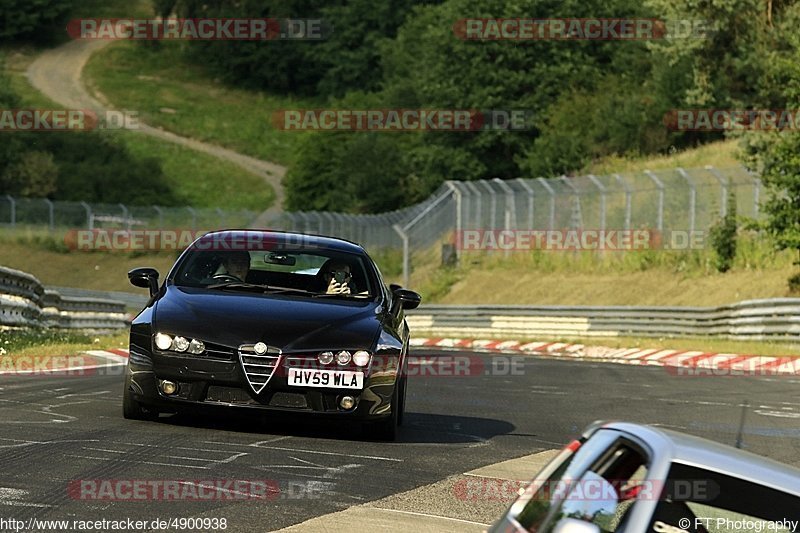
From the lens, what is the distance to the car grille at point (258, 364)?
34.1ft

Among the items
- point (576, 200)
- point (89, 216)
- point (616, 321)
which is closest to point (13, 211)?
point (89, 216)

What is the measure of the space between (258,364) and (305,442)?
61cm

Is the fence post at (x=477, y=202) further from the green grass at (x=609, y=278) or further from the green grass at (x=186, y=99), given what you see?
the green grass at (x=186, y=99)

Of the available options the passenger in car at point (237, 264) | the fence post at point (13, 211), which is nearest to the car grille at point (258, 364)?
the passenger in car at point (237, 264)

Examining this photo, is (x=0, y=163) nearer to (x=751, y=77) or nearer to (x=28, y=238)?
(x=28, y=238)

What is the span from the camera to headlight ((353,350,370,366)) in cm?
1059

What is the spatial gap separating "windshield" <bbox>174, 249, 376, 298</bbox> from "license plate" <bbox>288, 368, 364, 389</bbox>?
4.35 ft

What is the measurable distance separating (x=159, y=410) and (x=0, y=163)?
7545cm

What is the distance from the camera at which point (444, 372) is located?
2086cm

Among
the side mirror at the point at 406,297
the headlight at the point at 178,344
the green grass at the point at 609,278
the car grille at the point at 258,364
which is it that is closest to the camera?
the car grille at the point at 258,364

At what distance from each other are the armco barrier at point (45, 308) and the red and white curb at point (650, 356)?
6.53 meters

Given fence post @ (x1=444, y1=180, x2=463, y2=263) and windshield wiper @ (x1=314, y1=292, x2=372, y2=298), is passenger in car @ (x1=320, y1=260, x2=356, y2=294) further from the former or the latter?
fence post @ (x1=444, y1=180, x2=463, y2=263)

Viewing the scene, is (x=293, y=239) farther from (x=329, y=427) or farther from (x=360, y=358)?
(x=360, y=358)

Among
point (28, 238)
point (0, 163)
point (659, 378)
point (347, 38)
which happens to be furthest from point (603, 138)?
point (347, 38)
